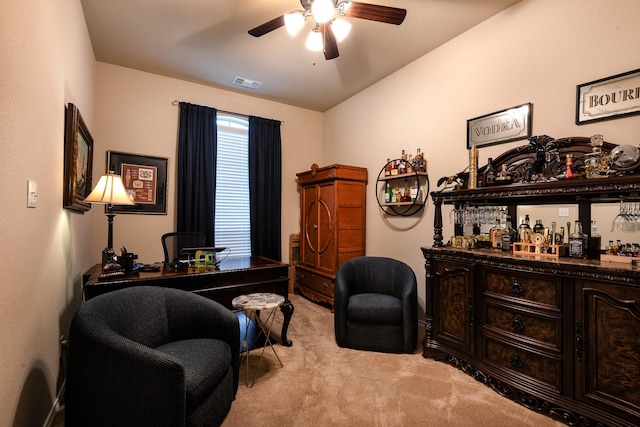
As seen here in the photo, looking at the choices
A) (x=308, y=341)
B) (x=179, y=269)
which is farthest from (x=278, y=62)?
(x=308, y=341)

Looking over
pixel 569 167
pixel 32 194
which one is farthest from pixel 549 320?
pixel 32 194

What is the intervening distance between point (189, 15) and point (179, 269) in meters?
2.33

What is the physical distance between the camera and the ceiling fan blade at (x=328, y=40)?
234 centimetres

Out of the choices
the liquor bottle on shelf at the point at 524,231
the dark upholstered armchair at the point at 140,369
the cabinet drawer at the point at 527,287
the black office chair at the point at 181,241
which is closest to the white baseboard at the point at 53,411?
the dark upholstered armchair at the point at 140,369

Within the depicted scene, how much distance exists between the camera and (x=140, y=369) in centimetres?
128

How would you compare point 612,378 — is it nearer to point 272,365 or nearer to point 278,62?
point 272,365

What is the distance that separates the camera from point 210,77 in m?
4.00

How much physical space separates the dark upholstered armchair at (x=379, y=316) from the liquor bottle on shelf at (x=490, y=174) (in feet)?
3.50

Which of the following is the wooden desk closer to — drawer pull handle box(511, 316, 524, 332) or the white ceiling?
drawer pull handle box(511, 316, 524, 332)

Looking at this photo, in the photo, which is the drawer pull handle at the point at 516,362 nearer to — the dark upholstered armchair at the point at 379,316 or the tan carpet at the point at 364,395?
the tan carpet at the point at 364,395

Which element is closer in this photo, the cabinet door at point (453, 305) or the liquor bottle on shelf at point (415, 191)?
the cabinet door at point (453, 305)

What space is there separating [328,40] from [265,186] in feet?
8.48

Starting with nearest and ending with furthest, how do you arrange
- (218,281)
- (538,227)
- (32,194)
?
(32,194), (538,227), (218,281)

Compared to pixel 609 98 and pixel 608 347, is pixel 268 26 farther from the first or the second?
pixel 608 347
